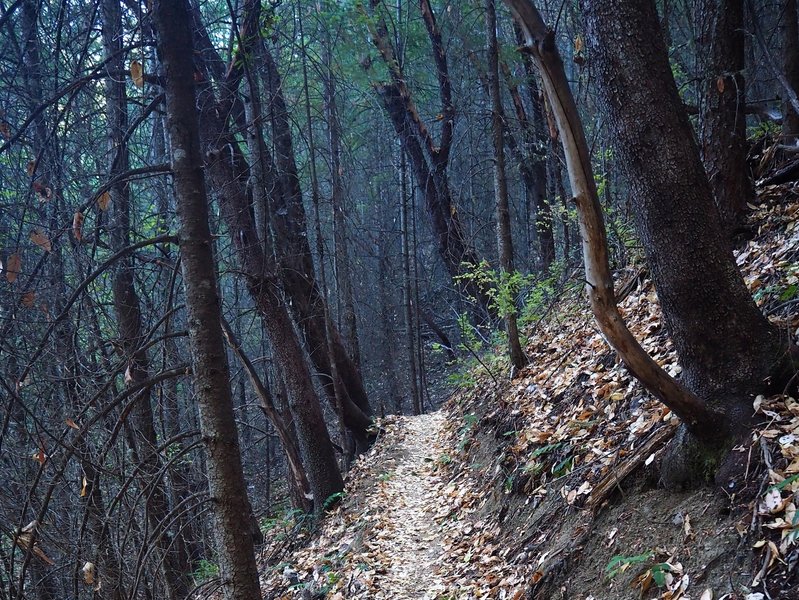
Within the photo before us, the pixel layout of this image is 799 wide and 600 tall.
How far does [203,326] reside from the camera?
3.46 meters

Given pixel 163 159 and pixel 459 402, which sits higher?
pixel 163 159

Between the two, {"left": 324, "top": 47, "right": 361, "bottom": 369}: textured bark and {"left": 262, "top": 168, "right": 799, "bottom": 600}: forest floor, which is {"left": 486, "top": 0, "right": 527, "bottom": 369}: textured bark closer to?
{"left": 262, "top": 168, "right": 799, "bottom": 600}: forest floor

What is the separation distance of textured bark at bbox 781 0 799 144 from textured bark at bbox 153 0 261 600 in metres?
5.82

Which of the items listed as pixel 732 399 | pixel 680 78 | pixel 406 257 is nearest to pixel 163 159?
pixel 732 399

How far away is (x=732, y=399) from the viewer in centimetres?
335

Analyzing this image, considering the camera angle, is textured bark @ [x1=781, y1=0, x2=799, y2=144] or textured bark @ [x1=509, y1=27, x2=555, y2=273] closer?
textured bark @ [x1=781, y1=0, x2=799, y2=144]

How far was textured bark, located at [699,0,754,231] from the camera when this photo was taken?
208 inches

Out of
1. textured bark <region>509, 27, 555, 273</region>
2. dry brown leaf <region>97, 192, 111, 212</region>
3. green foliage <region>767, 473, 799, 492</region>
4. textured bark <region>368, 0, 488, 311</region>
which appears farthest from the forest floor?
textured bark <region>368, 0, 488, 311</region>

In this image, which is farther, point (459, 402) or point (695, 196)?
point (459, 402)

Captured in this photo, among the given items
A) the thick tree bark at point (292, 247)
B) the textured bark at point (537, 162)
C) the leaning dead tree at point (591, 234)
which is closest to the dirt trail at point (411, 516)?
the thick tree bark at point (292, 247)

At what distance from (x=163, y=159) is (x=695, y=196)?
21.1 ft

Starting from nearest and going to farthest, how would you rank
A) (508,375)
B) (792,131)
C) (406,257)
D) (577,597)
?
1. (577,597)
2. (792,131)
3. (508,375)
4. (406,257)

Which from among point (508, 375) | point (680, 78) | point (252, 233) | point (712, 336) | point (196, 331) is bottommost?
point (508, 375)

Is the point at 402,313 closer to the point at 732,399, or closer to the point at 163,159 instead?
the point at 163,159
